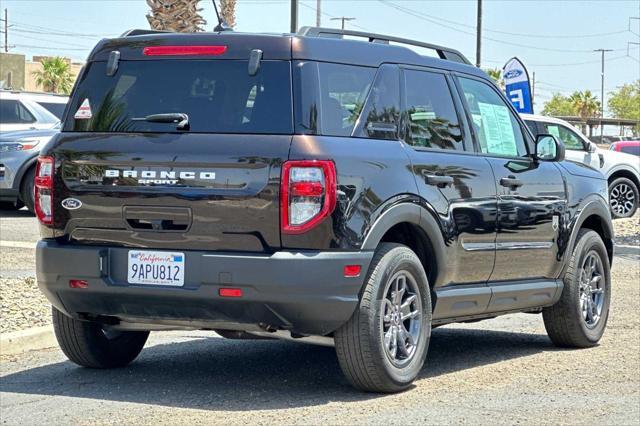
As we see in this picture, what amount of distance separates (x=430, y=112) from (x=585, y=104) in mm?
107804

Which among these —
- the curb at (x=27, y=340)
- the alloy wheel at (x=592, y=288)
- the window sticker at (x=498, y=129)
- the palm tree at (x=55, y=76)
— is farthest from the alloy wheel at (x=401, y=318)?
the palm tree at (x=55, y=76)

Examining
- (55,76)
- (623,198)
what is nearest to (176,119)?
(623,198)

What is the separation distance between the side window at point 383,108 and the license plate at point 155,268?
129 centimetres

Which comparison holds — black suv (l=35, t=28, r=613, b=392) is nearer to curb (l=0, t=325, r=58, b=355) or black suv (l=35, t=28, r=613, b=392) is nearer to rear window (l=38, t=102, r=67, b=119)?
curb (l=0, t=325, r=58, b=355)

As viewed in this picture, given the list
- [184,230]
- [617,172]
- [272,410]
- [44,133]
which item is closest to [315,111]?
[184,230]

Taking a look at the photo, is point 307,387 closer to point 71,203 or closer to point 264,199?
point 264,199

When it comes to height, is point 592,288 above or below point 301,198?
below

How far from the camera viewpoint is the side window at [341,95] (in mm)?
7281

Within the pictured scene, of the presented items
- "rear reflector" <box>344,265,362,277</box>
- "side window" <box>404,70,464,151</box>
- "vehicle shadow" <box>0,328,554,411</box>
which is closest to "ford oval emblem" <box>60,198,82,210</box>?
Result: "vehicle shadow" <box>0,328,554,411</box>

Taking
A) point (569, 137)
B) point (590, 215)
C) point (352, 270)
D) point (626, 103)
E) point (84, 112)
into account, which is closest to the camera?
point (352, 270)

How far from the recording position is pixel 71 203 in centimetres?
748

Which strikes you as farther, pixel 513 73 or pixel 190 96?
pixel 513 73

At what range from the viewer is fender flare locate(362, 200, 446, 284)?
286 inches

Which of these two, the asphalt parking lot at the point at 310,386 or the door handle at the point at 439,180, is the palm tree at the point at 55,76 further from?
the door handle at the point at 439,180
